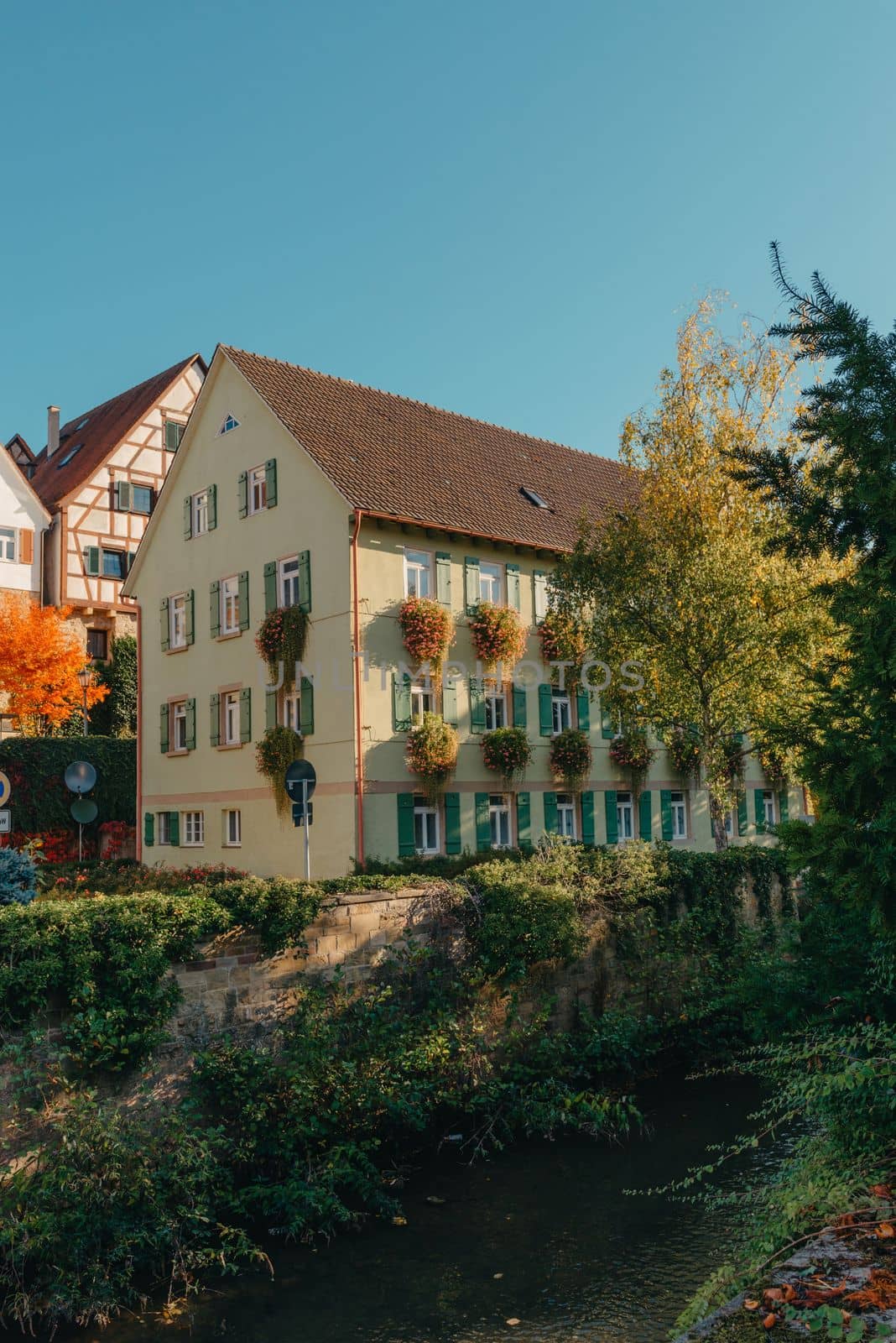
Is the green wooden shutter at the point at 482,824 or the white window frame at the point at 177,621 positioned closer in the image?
the green wooden shutter at the point at 482,824

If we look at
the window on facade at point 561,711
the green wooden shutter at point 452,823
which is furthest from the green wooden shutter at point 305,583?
the window on facade at point 561,711

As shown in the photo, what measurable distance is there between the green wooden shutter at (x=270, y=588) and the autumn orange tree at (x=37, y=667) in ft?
43.6

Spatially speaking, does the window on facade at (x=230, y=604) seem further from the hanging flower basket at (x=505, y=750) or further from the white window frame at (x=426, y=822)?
the hanging flower basket at (x=505, y=750)

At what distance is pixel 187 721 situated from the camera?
26.0m

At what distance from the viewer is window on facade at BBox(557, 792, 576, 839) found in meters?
25.2

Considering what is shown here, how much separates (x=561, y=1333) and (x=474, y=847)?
14.5 meters

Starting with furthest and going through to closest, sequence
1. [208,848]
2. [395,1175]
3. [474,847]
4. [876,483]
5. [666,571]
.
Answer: [208,848] → [474,847] → [666,571] → [395,1175] → [876,483]

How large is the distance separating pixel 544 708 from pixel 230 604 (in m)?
7.38

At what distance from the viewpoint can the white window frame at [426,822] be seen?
22.2 meters

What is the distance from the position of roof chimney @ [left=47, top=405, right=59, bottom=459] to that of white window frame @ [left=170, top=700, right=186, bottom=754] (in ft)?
72.6

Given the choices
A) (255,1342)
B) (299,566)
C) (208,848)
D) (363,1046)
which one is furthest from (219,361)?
(255,1342)

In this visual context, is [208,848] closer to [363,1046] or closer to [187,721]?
[187,721]

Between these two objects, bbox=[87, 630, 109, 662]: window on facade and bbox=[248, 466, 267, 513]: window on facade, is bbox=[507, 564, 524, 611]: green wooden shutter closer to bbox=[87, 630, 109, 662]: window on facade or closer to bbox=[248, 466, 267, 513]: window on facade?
bbox=[248, 466, 267, 513]: window on facade

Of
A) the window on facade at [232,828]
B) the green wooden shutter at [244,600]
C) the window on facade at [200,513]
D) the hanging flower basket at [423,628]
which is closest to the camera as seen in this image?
the hanging flower basket at [423,628]
